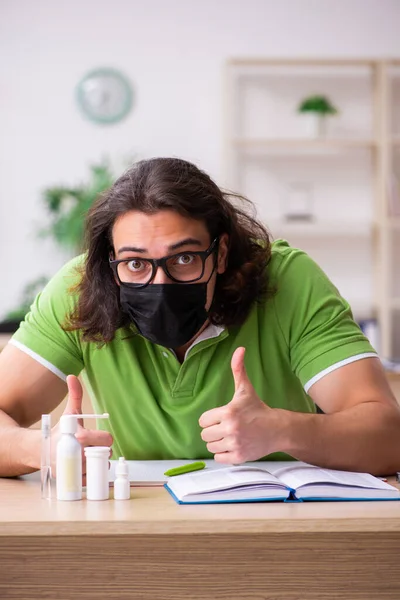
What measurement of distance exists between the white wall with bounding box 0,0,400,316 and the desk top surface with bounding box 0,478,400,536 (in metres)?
3.67

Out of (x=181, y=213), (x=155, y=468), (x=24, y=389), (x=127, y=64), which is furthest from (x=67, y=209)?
(x=155, y=468)

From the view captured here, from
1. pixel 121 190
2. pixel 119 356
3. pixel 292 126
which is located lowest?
pixel 119 356

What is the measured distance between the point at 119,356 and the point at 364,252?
3288mm

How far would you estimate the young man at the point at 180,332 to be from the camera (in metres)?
1.61

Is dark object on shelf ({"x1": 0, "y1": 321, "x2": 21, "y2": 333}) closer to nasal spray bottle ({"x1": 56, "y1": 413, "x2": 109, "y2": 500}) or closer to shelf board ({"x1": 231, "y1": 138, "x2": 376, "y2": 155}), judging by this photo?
shelf board ({"x1": 231, "y1": 138, "x2": 376, "y2": 155})

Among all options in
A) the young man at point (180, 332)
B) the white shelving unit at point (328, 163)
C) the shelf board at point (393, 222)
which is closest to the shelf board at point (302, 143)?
the white shelving unit at point (328, 163)

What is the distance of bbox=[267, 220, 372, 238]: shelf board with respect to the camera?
4652 mm

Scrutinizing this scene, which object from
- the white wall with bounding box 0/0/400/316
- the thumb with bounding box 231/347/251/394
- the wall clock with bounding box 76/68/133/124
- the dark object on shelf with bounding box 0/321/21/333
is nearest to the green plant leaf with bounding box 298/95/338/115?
the white wall with bounding box 0/0/400/316

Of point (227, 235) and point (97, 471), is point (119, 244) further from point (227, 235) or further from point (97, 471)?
point (97, 471)

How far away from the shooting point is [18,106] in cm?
480

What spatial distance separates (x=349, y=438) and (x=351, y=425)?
0.03m

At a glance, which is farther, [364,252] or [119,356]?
[364,252]

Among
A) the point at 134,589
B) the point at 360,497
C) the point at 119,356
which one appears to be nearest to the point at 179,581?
the point at 134,589

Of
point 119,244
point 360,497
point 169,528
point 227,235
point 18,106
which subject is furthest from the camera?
point 18,106
